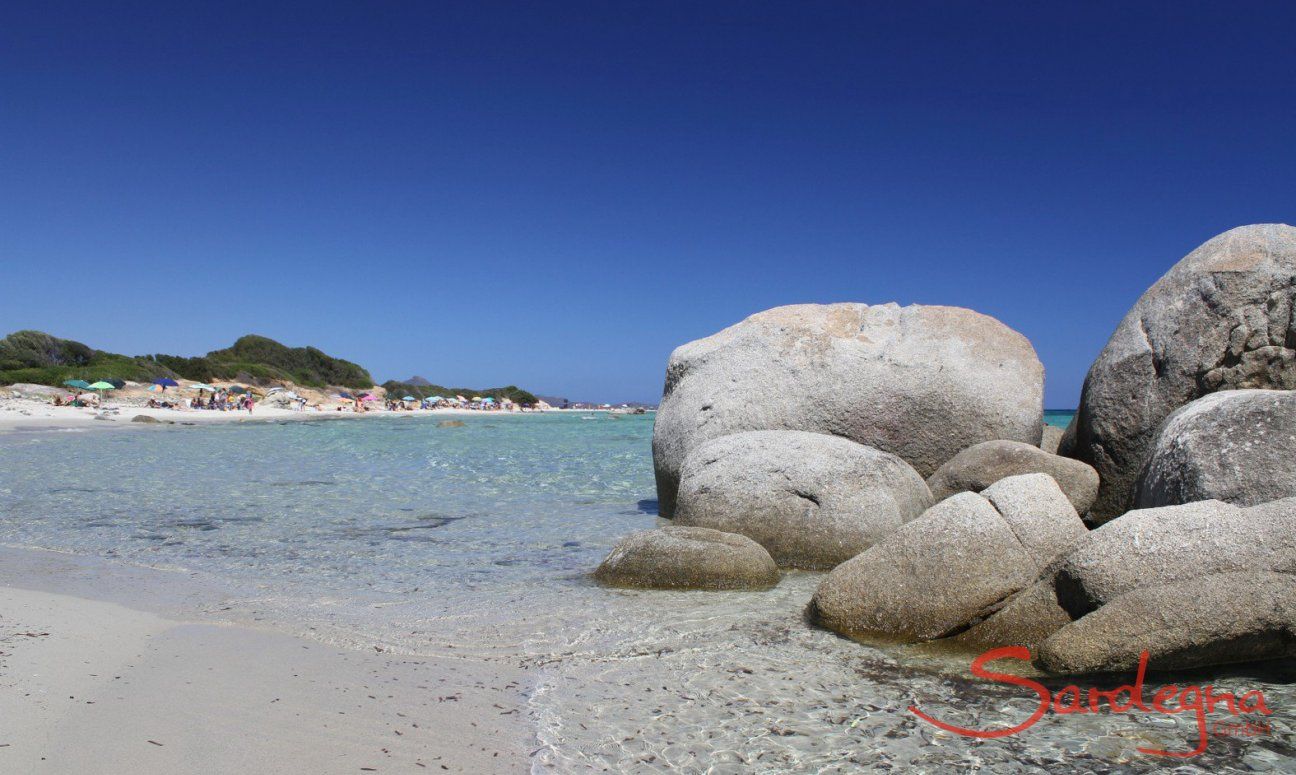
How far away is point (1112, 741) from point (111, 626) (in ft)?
18.1

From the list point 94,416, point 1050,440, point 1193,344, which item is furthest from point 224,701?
point 94,416

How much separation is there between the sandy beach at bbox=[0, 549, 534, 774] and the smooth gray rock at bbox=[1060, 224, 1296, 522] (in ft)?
22.0

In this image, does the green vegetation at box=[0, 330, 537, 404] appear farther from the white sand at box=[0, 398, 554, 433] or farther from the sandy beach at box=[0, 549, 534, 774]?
the sandy beach at box=[0, 549, 534, 774]

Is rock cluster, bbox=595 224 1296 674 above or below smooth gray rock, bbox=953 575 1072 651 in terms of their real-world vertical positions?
above

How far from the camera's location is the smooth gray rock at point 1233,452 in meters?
5.57

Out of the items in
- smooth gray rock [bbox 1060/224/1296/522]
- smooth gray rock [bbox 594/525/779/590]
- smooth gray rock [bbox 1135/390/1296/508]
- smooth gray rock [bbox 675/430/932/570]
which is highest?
smooth gray rock [bbox 1060/224/1296/522]

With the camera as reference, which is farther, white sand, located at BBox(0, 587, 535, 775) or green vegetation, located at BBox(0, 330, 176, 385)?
green vegetation, located at BBox(0, 330, 176, 385)

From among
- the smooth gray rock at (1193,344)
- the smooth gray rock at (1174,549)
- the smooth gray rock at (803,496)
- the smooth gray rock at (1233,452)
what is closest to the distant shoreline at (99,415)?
the smooth gray rock at (803,496)

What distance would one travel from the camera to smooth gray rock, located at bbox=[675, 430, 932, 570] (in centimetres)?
740

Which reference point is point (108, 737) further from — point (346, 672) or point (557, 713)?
point (557, 713)

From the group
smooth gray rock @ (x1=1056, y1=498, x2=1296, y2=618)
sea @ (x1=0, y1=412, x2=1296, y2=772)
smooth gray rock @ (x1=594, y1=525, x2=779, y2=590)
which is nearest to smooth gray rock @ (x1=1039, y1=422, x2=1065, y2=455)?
sea @ (x1=0, y1=412, x2=1296, y2=772)

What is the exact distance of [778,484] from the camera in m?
7.70

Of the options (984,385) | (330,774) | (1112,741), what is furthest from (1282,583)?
(984,385)

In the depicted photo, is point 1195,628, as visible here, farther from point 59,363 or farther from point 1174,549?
point 59,363
